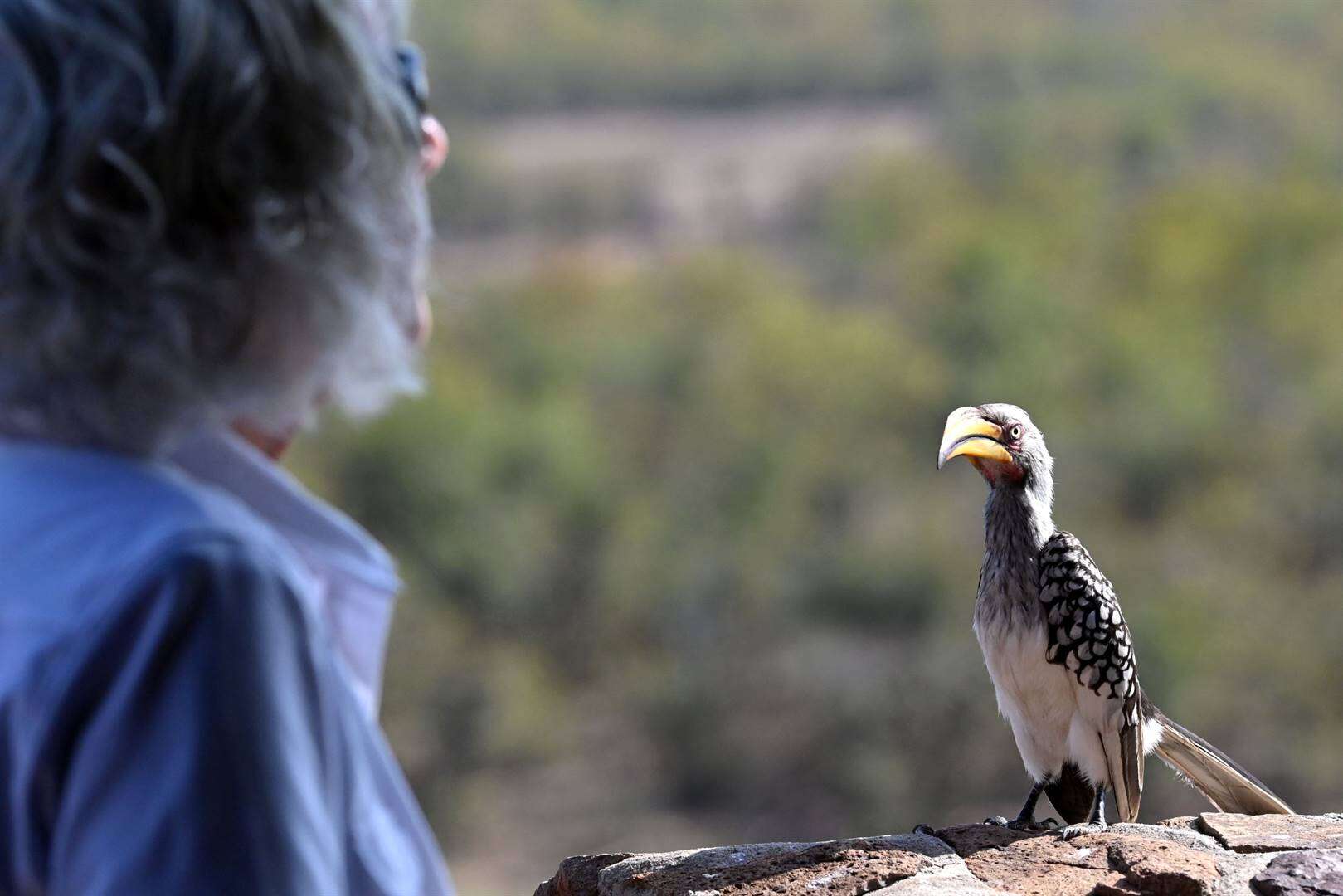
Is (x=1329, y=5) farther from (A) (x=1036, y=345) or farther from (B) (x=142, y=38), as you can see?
(B) (x=142, y=38)

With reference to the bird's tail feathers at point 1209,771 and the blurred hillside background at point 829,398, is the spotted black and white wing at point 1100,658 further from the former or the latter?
the blurred hillside background at point 829,398

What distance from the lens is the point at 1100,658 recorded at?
9.45ft

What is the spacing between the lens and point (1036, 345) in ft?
72.3

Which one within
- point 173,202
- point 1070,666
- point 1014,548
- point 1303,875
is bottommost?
point 1303,875

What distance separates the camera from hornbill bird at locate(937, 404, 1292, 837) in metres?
2.87

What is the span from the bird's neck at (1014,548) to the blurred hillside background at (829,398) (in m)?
14.3

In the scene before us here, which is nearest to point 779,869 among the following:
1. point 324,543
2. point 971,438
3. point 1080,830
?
point 1080,830

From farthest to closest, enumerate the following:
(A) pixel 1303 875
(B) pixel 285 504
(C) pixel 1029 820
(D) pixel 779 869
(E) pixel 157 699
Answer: (C) pixel 1029 820 < (D) pixel 779 869 < (A) pixel 1303 875 < (B) pixel 285 504 < (E) pixel 157 699

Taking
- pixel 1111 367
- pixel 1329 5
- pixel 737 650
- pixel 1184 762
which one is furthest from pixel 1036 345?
pixel 1184 762

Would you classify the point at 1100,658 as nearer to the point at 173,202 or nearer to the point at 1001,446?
the point at 1001,446

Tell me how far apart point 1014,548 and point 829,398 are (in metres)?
24.5

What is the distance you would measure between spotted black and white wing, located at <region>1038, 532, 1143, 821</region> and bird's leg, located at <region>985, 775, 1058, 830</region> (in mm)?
173

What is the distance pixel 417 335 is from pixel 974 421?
46.8 inches

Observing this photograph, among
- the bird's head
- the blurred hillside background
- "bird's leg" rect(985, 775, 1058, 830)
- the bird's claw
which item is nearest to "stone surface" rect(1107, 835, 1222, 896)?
the bird's claw
